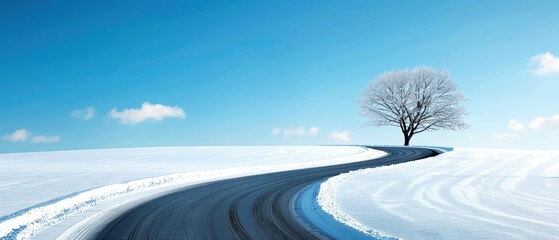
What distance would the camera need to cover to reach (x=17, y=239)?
684 cm

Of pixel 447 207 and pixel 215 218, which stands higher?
pixel 215 218

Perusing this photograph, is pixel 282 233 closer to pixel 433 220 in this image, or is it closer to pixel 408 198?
pixel 433 220

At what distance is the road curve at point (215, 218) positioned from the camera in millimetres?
6922

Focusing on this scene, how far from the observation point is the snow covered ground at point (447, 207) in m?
6.75

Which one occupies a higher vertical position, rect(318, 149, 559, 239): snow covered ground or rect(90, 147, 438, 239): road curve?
rect(90, 147, 438, 239): road curve

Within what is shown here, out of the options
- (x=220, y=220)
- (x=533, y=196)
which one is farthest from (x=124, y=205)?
(x=533, y=196)

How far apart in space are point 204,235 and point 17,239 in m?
3.05

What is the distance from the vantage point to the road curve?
6922 millimetres

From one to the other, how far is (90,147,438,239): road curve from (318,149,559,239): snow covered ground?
1.08m

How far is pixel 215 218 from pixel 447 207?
5.03 meters

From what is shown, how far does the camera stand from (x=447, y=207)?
9227 millimetres

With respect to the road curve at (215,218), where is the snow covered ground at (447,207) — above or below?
below

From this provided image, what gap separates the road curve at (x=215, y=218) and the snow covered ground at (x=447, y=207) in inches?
42.5

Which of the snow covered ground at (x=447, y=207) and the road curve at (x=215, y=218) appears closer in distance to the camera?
the snow covered ground at (x=447, y=207)
